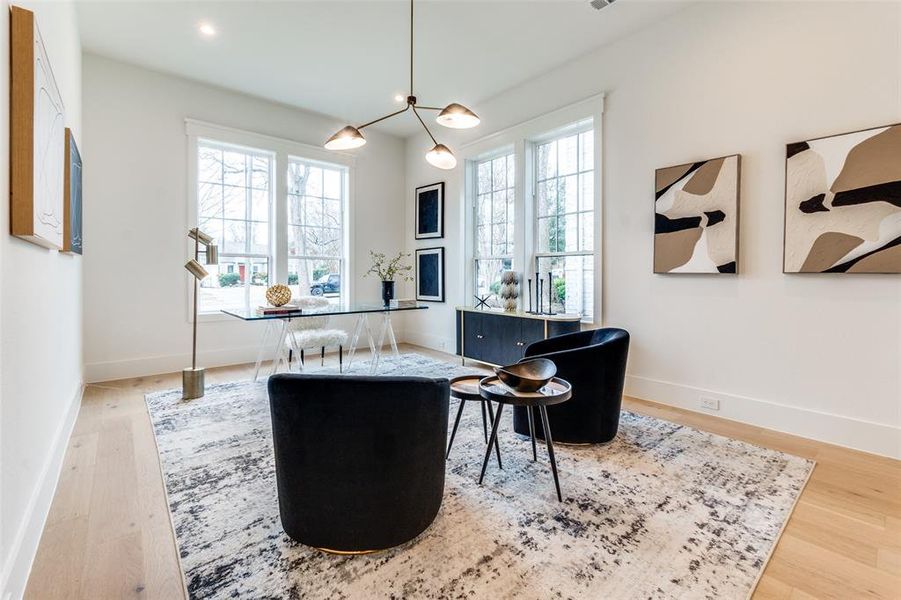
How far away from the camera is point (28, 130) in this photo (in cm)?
150

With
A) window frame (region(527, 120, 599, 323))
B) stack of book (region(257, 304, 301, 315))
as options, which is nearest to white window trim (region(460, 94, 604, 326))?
window frame (region(527, 120, 599, 323))

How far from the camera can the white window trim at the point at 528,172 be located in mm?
3939

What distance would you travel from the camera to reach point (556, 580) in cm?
150

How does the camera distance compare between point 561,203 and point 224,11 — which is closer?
point 224,11

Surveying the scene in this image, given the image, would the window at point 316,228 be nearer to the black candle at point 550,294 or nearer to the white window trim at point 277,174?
the white window trim at point 277,174

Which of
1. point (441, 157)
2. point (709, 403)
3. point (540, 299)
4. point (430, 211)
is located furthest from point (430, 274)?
point (709, 403)

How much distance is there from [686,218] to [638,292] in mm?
729

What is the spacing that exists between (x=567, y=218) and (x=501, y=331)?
138 centimetres

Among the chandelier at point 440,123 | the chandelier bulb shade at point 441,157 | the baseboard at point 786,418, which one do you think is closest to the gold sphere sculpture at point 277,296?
the chandelier at point 440,123

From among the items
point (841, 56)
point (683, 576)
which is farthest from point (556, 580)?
point (841, 56)

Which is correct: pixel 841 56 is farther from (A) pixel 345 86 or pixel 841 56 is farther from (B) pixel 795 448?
(A) pixel 345 86

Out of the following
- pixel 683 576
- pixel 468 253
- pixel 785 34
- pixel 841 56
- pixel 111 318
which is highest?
pixel 785 34

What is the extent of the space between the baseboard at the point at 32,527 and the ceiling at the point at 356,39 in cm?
334

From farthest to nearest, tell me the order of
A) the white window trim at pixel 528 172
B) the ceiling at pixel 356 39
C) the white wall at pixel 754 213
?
the white window trim at pixel 528 172 < the ceiling at pixel 356 39 < the white wall at pixel 754 213
